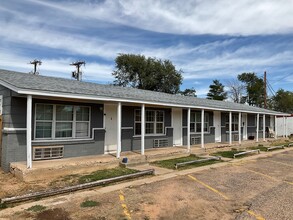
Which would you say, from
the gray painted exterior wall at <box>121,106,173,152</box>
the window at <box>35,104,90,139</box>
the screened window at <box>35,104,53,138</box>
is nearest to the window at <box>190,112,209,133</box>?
the gray painted exterior wall at <box>121,106,173,152</box>

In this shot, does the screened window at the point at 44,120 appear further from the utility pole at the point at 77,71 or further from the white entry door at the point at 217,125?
the utility pole at the point at 77,71

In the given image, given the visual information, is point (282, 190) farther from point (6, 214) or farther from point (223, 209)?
point (6, 214)

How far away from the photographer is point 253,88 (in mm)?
56812

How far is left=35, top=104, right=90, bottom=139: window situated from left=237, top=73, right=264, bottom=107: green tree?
51481 millimetres

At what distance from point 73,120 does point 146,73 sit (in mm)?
35207

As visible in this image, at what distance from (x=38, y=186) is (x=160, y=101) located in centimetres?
709

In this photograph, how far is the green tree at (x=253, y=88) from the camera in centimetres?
5628

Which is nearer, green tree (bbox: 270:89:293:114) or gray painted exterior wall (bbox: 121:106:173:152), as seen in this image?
gray painted exterior wall (bbox: 121:106:173:152)

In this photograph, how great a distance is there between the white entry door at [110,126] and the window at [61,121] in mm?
1091

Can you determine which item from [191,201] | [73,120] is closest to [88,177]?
[73,120]

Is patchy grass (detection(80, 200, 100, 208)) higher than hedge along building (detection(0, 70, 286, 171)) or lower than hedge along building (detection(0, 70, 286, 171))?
lower

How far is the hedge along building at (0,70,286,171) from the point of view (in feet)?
30.9

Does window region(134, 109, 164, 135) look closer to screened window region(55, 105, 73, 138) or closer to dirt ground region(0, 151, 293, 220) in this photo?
screened window region(55, 105, 73, 138)

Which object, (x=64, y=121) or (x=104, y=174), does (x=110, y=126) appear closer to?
(x=64, y=121)
